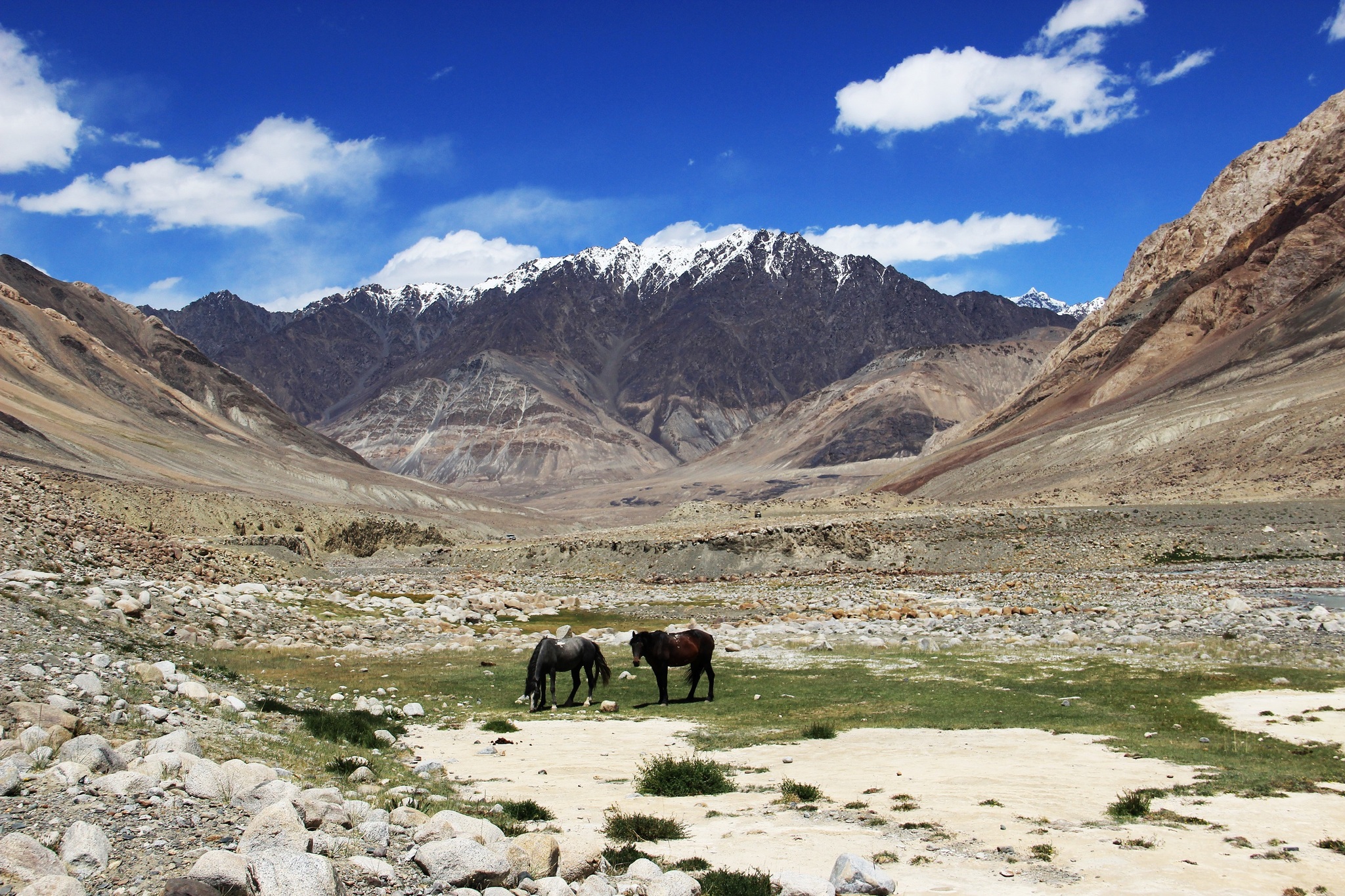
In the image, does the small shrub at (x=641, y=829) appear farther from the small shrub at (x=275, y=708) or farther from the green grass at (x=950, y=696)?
the small shrub at (x=275, y=708)

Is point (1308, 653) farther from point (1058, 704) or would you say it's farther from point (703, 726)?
point (703, 726)

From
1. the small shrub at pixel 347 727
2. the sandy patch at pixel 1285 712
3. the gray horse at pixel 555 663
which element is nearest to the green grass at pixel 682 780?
the small shrub at pixel 347 727

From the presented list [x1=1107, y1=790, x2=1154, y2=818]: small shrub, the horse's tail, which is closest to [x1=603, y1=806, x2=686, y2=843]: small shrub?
[x1=1107, y1=790, x2=1154, y2=818]: small shrub

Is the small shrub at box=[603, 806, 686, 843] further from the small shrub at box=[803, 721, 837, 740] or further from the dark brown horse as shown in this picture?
the dark brown horse

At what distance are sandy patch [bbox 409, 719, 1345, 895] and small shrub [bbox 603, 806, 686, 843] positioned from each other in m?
0.16

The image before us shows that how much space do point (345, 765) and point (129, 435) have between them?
5352 inches

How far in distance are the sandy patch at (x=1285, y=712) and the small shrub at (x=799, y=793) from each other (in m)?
7.80

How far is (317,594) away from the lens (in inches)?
1473

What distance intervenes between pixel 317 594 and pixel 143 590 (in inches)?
594

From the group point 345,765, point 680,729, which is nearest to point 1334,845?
point 680,729

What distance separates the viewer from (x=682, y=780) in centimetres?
1108

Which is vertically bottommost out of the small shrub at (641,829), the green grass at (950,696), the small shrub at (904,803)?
the green grass at (950,696)

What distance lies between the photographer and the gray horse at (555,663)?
18.9m

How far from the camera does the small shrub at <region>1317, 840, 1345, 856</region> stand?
8.12m
